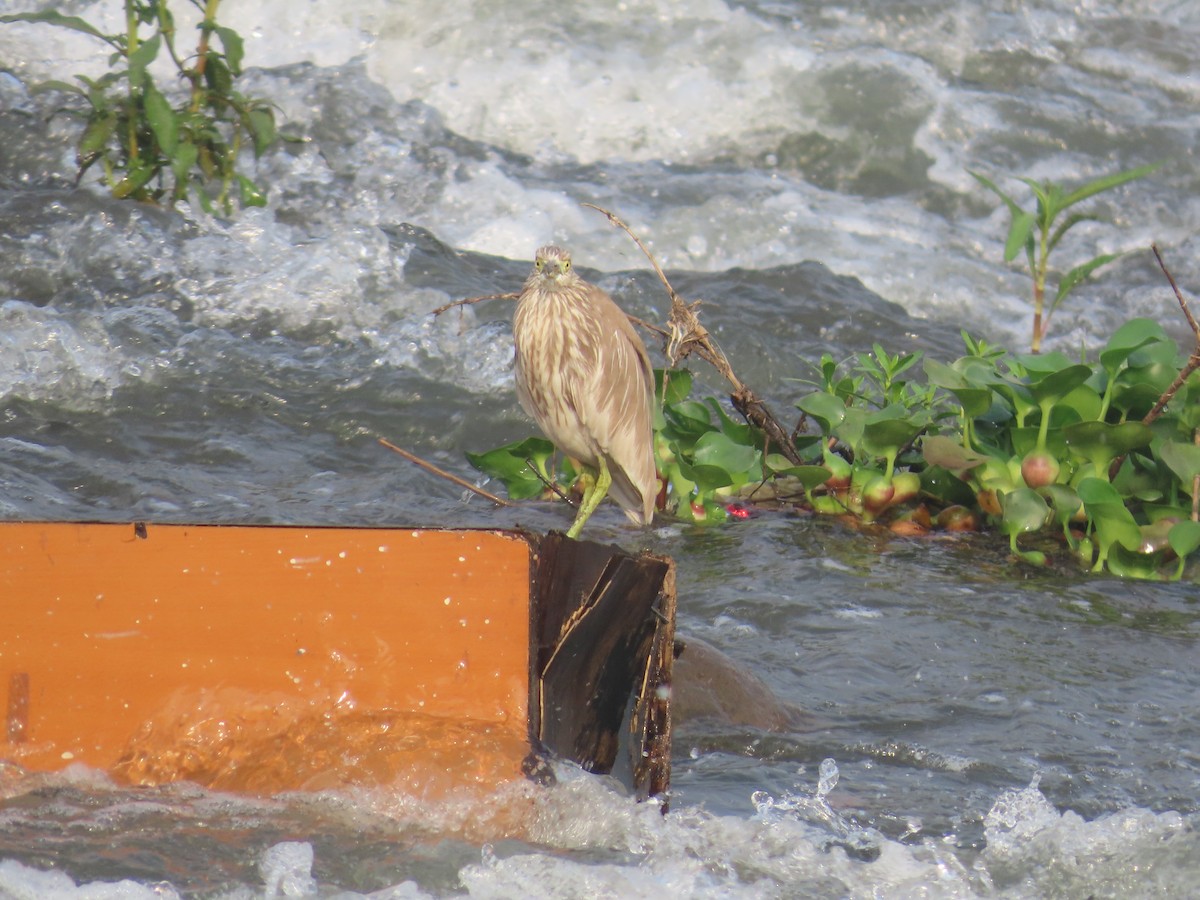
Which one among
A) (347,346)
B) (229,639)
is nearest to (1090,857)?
(229,639)

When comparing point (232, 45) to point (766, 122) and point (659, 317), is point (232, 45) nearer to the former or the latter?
point (659, 317)

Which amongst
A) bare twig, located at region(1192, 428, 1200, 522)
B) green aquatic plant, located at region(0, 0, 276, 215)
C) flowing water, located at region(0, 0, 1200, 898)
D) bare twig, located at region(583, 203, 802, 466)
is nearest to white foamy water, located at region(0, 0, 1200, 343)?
flowing water, located at region(0, 0, 1200, 898)

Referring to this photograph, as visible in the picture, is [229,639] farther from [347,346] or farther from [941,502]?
[347,346]

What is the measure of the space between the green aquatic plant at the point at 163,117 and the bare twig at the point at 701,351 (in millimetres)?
2313

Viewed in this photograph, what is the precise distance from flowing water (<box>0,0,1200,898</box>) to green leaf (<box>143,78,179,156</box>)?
534 millimetres

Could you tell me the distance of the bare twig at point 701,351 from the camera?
3773mm

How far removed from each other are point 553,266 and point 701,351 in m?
0.71

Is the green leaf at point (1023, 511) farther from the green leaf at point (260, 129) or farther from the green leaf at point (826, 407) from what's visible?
the green leaf at point (260, 129)

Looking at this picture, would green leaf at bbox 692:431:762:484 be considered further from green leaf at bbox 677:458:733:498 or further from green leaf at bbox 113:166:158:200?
green leaf at bbox 113:166:158:200

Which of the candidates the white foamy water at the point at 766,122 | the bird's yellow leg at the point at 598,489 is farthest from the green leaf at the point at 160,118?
the bird's yellow leg at the point at 598,489

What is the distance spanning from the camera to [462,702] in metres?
2.33

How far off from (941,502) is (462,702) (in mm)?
2512

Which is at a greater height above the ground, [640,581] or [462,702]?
[640,581]

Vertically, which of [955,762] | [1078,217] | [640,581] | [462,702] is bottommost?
[955,762]
